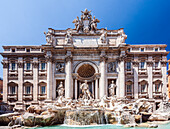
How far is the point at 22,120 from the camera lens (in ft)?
65.0

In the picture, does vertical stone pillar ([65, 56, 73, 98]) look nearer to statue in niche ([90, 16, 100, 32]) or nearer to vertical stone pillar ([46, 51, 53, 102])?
vertical stone pillar ([46, 51, 53, 102])

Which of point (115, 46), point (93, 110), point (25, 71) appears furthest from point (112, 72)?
point (25, 71)

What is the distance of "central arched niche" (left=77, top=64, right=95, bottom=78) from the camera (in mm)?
30339

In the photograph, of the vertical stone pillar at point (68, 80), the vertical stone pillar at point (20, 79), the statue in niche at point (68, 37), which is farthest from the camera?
the vertical stone pillar at point (20, 79)

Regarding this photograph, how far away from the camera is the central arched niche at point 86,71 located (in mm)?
30339

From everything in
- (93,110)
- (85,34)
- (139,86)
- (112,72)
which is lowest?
(93,110)

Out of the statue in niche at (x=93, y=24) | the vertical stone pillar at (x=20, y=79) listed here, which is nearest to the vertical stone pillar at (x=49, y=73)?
the vertical stone pillar at (x=20, y=79)

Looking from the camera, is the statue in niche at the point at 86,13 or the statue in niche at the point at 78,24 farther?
the statue in niche at the point at 86,13

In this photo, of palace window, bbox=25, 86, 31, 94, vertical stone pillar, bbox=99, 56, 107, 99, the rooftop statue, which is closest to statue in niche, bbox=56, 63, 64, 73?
palace window, bbox=25, 86, 31, 94

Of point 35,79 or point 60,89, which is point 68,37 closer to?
point 60,89

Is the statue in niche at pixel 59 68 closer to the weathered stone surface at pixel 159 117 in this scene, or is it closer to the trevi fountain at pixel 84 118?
the trevi fountain at pixel 84 118

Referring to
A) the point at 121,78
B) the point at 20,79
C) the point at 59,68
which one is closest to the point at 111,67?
the point at 121,78

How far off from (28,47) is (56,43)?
4779mm

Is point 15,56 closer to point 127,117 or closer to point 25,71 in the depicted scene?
point 25,71
